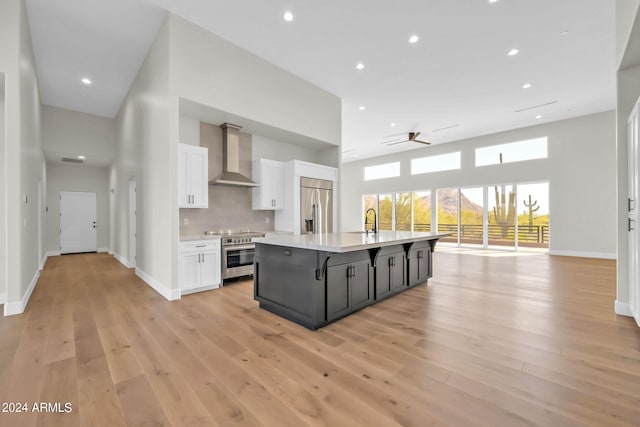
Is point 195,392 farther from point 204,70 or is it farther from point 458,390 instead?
point 204,70

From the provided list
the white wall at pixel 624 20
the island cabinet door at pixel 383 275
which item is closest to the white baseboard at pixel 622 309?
the island cabinet door at pixel 383 275

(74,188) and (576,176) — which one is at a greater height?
(576,176)

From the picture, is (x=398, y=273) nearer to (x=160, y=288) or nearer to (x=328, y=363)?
(x=328, y=363)

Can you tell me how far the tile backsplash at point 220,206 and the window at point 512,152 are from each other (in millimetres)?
7806

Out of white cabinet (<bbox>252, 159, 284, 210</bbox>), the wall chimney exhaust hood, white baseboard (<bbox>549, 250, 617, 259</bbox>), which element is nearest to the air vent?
the wall chimney exhaust hood

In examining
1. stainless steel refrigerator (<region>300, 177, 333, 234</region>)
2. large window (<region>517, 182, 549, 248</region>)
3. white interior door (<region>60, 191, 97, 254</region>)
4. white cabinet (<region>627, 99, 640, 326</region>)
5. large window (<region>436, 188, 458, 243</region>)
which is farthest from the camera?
large window (<region>436, 188, 458, 243</region>)

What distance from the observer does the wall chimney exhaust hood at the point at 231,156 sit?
5028 mm

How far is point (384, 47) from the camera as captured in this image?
463 centimetres

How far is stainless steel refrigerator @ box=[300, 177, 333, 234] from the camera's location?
5707 millimetres

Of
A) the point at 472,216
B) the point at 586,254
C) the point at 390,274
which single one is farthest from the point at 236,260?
the point at 586,254

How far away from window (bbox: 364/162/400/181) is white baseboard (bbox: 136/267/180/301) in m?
9.66

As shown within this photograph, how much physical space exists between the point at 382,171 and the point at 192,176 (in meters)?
9.31

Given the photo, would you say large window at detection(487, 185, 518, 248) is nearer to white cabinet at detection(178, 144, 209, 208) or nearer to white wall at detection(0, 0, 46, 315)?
white cabinet at detection(178, 144, 209, 208)

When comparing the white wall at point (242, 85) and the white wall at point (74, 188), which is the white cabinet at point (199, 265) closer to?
the white wall at point (242, 85)
